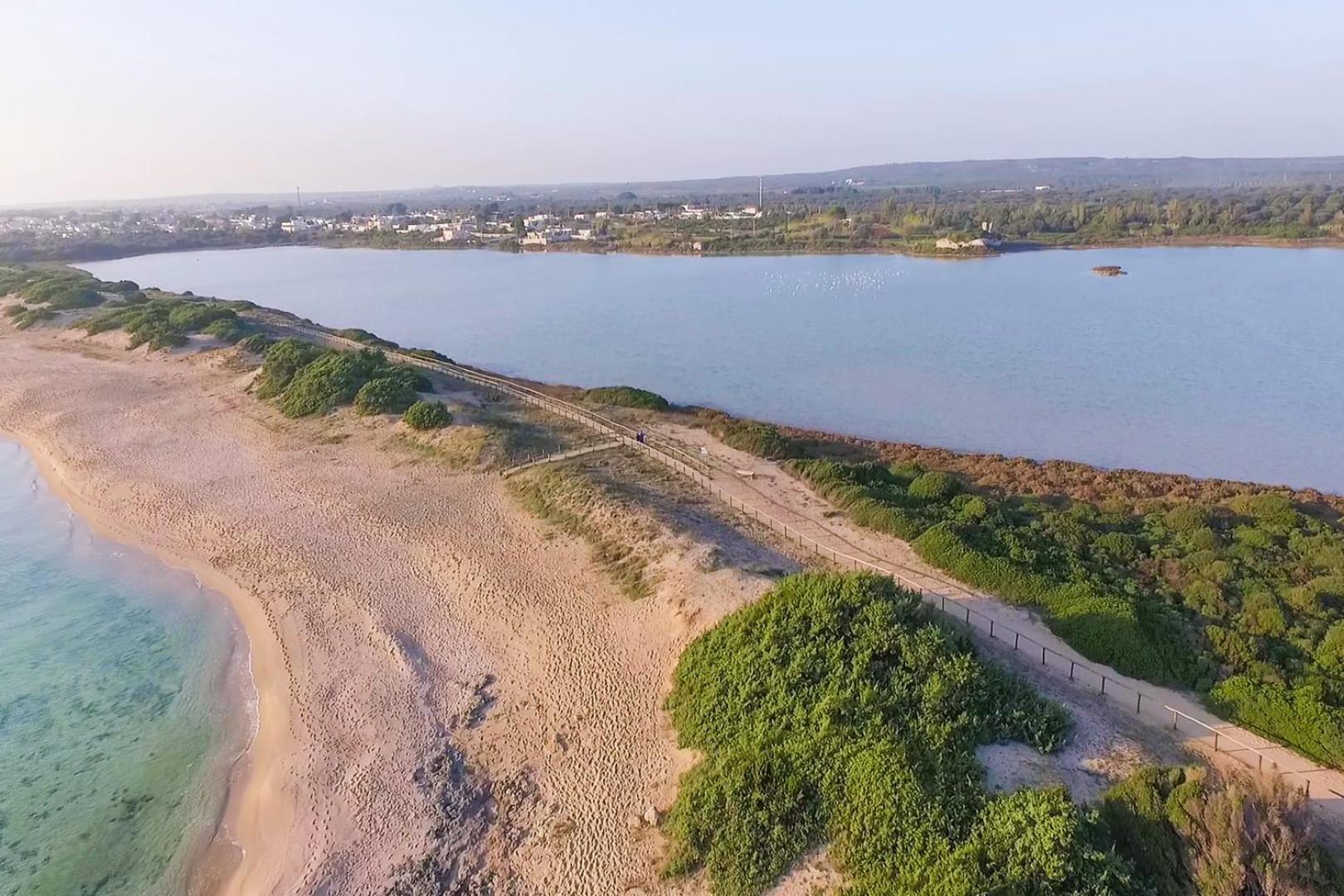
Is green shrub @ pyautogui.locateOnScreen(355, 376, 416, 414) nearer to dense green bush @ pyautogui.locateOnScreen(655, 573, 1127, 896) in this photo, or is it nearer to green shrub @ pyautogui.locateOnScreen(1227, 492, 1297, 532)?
dense green bush @ pyautogui.locateOnScreen(655, 573, 1127, 896)

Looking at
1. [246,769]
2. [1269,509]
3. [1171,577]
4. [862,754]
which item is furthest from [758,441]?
[246,769]

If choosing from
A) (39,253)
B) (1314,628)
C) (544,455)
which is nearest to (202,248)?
(39,253)

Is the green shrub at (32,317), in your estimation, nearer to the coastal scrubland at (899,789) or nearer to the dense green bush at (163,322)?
the dense green bush at (163,322)

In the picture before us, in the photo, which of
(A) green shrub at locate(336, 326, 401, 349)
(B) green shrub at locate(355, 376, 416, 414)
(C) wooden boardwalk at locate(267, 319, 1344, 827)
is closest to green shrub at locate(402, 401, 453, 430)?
(B) green shrub at locate(355, 376, 416, 414)

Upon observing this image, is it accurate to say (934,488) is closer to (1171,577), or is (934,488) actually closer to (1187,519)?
(1187,519)

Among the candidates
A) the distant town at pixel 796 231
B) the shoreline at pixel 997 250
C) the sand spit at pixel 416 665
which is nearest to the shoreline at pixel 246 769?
the sand spit at pixel 416 665

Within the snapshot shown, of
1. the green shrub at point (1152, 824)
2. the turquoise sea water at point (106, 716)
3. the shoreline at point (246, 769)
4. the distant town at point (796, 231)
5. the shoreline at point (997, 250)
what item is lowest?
the shoreline at point (997, 250)
